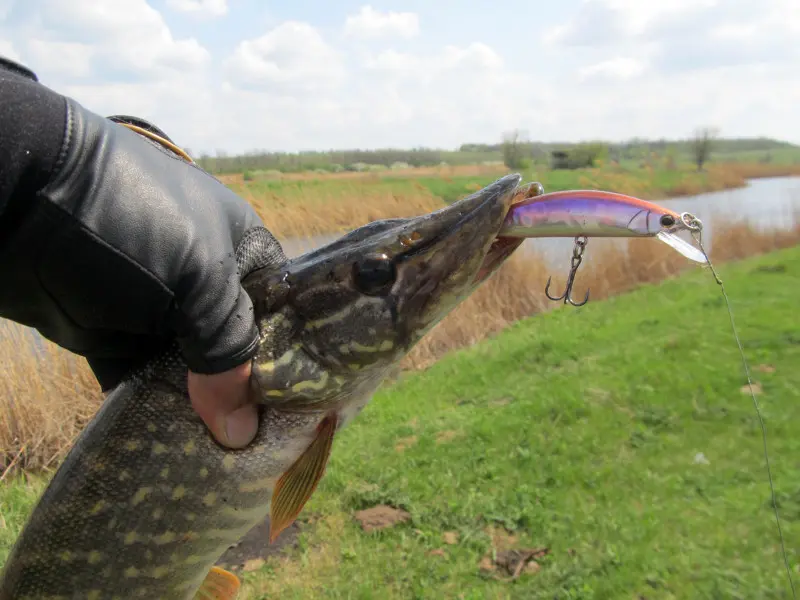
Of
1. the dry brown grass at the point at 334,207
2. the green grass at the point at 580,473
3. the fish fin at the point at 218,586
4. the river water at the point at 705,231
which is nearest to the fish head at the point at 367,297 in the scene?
the fish fin at the point at 218,586

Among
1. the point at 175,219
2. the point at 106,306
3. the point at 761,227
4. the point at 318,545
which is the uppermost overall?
the point at 175,219

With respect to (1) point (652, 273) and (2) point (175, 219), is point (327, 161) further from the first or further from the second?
(2) point (175, 219)

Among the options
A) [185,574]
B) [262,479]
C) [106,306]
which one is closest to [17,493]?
[185,574]

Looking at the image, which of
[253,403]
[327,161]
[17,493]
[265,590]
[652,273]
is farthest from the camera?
[327,161]

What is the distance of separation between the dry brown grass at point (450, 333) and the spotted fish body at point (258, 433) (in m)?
2.93

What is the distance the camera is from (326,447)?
1.51 meters

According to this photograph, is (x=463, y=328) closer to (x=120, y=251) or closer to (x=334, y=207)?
(x=334, y=207)

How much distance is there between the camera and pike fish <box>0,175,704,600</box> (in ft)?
4.75

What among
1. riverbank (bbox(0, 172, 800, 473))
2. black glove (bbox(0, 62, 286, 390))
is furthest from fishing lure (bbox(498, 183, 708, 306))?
riverbank (bbox(0, 172, 800, 473))

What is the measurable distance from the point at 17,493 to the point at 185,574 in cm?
274

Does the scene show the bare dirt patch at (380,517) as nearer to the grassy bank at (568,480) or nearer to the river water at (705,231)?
the grassy bank at (568,480)

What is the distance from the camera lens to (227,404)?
137cm

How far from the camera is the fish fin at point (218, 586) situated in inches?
71.0

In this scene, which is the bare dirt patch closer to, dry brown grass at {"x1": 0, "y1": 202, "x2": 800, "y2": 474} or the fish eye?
dry brown grass at {"x1": 0, "y1": 202, "x2": 800, "y2": 474}
